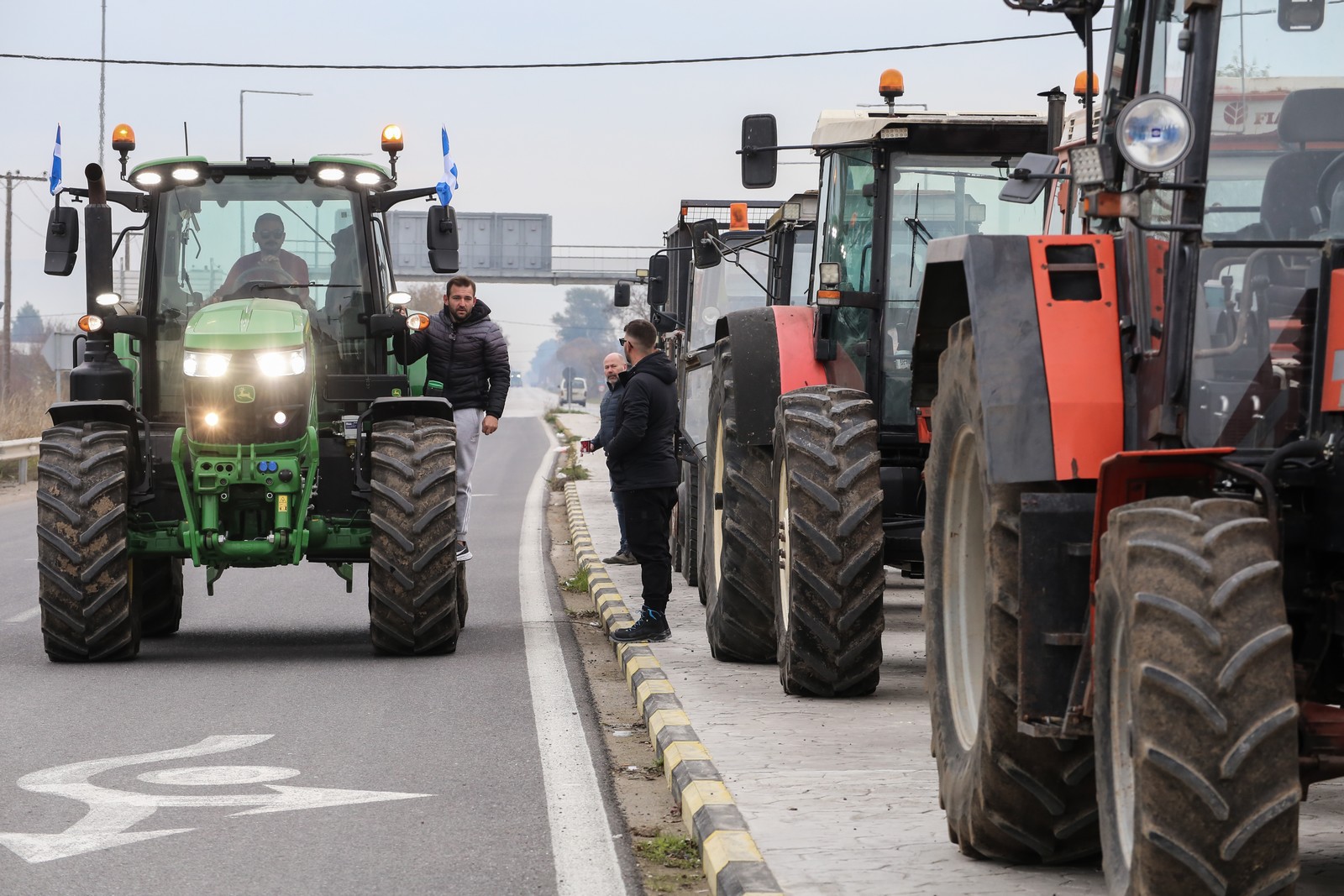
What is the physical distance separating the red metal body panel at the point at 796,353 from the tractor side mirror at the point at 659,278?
32.6 ft

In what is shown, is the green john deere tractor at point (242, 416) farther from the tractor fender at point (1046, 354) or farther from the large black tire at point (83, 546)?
the tractor fender at point (1046, 354)

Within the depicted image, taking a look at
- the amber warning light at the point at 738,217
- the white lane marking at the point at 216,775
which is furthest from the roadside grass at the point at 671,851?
the amber warning light at the point at 738,217

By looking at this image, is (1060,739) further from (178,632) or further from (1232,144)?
(178,632)

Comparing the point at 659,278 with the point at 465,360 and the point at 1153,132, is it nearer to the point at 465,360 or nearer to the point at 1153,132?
the point at 465,360

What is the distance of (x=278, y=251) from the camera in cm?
1187

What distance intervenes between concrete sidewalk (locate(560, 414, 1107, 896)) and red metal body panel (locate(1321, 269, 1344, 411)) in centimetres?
165

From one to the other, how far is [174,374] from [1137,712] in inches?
339

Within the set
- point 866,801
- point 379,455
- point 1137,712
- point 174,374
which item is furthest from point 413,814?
point 174,374

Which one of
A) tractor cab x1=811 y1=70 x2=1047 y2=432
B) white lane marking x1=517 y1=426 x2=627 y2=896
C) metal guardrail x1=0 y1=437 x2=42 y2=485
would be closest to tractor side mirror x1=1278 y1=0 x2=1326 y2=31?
white lane marking x1=517 y1=426 x2=627 y2=896

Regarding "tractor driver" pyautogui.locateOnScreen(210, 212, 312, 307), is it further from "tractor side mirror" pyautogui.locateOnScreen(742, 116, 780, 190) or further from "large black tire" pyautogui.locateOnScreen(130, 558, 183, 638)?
"tractor side mirror" pyautogui.locateOnScreen(742, 116, 780, 190)

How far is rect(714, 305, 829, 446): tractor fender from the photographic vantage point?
10.2 m

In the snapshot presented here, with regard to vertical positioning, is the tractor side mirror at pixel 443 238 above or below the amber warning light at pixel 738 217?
below

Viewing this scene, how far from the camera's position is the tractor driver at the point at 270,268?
11781 mm

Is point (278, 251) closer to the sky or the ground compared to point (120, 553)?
closer to the sky
